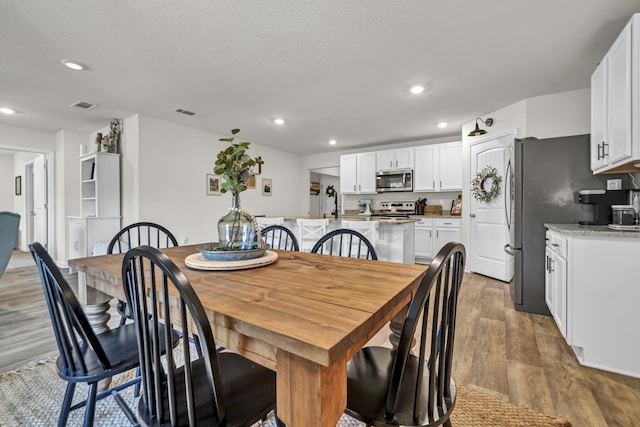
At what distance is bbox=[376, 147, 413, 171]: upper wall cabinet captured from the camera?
5410 millimetres

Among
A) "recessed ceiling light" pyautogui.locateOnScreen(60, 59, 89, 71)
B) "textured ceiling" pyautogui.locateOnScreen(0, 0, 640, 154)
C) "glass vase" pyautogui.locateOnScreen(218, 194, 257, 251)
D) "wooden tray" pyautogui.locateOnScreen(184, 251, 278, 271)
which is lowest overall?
"wooden tray" pyautogui.locateOnScreen(184, 251, 278, 271)

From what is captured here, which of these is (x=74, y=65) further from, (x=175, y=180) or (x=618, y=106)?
(x=618, y=106)

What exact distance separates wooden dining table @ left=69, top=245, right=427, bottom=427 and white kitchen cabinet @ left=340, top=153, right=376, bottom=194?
4.67 meters

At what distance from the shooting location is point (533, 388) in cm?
166

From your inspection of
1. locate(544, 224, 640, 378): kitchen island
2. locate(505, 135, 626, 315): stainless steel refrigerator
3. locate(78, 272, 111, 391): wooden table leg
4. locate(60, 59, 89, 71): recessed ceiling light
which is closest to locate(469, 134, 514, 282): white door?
locate(505, 135, 626, 315): stainless steel refrigerator

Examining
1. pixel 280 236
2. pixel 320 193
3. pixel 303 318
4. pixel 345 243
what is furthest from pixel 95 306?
pixel 320 193

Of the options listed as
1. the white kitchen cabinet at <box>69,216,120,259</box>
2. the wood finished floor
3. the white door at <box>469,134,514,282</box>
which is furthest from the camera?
the white kitchen cabinet at <box>69,216,120,259</box>

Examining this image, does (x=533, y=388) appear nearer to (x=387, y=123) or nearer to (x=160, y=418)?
(x=160, y=418)

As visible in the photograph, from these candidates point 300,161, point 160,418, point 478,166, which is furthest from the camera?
point 300,161

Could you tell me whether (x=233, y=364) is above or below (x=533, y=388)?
above

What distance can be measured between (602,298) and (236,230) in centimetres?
231

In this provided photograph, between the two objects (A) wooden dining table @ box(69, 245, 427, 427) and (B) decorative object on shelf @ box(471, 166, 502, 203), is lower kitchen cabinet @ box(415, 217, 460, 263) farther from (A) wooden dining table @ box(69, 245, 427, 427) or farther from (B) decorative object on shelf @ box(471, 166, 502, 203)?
(A) wooden dining table @ box(69, 245, 427, 427)

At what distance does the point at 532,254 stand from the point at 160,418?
10.2 feet

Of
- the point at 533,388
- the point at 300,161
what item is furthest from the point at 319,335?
the point at 300,161
